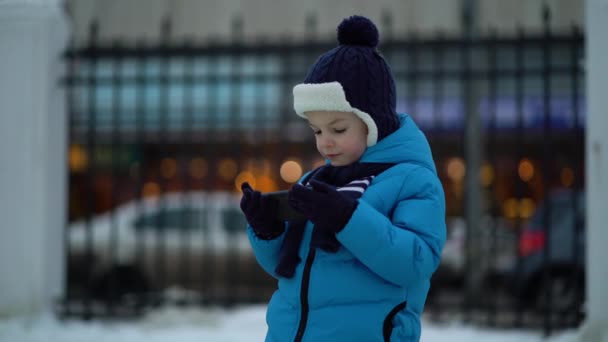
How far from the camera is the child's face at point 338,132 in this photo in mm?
1926

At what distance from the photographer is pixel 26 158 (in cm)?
593

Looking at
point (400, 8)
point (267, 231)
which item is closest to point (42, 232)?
point (267, 231)

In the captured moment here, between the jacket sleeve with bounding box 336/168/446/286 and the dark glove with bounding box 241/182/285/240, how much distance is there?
0.27m

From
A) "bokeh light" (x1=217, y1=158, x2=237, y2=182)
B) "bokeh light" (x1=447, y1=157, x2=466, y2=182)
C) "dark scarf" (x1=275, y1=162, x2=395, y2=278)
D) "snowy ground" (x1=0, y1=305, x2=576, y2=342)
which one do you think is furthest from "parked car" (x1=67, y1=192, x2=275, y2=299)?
"bokeh light" (x1=217, y1=158, x2=237, y2=182)

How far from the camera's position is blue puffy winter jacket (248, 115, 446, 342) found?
1783 millimetres

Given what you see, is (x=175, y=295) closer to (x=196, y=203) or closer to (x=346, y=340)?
(x=196, y=203)

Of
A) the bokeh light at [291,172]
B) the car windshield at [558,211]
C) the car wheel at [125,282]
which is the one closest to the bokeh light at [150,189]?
the bokeh light at [291,172]

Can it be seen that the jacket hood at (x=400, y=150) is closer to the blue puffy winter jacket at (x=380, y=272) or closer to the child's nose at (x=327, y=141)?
the blue puffy winter jacket at (x=380, y=272)

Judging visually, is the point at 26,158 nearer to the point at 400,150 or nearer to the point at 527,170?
the point at 400,150

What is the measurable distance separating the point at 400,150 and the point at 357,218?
338mm

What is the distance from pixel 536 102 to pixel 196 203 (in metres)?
8.51

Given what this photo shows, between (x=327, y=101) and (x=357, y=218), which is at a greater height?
(x=327, y=101)

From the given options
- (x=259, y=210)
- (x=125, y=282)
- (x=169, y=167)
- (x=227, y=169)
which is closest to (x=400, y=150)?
(x=259, y=210)

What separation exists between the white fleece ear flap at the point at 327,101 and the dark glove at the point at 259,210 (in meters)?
0.27
